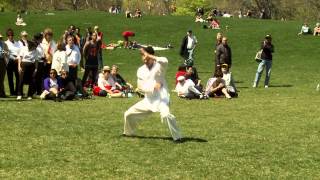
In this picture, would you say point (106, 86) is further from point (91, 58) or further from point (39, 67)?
point (39, 67)

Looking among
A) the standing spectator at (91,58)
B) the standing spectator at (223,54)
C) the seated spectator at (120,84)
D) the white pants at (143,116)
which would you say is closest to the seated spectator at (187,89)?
the seated spectator at (120,84)

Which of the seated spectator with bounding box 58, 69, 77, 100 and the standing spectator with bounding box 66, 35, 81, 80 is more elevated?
the standing spectator with bounding box 66, 35, 81, 80

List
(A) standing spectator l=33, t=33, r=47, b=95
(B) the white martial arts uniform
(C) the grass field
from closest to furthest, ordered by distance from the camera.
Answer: (C) the grass field → (B) the white martial arts uniform → (A) standing spectator l=33, t=33, r=47, b=95

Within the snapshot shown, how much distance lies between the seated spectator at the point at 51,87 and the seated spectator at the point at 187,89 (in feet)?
12.0

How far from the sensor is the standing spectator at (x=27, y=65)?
679 inches

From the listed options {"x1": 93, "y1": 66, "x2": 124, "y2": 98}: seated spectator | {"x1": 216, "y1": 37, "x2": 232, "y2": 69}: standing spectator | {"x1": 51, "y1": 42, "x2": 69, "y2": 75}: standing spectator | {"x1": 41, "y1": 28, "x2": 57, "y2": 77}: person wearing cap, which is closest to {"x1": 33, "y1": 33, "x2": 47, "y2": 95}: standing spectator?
{"x1": 41, "y1": 28, "x2": 57, "y2": 77}: person wearing cap

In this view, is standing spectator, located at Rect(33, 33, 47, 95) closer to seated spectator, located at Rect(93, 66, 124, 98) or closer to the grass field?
the grass field

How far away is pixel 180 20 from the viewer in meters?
51.9

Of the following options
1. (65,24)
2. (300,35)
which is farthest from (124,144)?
(65,24)

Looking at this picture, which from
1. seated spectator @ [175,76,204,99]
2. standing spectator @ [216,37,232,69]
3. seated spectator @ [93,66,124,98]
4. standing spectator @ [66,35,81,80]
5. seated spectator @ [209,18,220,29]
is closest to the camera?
standing spectator @ [66,35,81,80]

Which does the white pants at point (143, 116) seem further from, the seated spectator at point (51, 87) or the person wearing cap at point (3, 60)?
the person wearing cap at point (3, 60)

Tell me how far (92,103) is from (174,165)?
26.7 ft

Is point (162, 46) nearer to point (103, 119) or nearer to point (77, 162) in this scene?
point (103, 119)

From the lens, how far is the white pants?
10906mm
